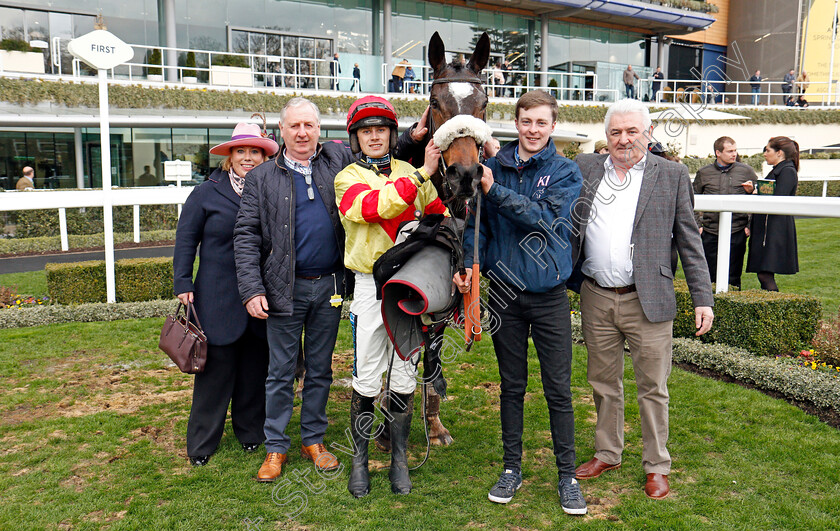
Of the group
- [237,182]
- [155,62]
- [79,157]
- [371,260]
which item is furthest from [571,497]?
[155,62]

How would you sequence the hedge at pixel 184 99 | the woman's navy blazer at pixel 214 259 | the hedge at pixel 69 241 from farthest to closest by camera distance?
the hedge at pixel 184 99
the hedge at pixel 69 241
the woman's navy blazer at pixel 214 259

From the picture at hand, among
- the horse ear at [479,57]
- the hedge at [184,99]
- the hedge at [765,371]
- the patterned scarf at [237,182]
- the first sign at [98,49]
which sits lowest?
the hedge at [765,371]

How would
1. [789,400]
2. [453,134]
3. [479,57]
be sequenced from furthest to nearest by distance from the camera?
[789,400], [479,57], [453,134]

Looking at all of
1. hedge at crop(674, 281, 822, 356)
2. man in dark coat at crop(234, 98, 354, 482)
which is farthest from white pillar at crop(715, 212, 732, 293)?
man in dark coat at crop(234, 98, 354, 482)

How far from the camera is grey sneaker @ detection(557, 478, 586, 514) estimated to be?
10.3 ft

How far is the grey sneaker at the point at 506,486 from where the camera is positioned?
3289 mm

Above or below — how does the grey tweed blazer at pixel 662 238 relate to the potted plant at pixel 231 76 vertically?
below

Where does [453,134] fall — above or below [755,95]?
below

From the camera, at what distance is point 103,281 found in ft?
26.4

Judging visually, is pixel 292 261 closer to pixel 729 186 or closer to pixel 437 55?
pixel 437 55

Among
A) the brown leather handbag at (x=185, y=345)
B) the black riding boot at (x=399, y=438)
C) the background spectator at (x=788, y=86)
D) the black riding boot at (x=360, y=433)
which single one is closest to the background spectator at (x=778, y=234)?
the black riding boot at (x=399, y=438)

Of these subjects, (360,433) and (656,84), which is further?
(656,84)

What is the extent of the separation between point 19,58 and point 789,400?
19585mm

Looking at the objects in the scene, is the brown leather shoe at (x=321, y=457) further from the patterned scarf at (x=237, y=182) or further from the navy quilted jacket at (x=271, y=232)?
the patterned scarf at (x=237, y=182)
